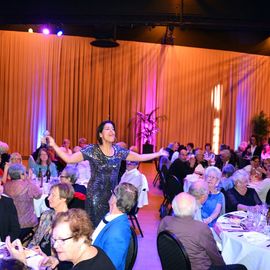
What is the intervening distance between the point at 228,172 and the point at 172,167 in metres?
2.23

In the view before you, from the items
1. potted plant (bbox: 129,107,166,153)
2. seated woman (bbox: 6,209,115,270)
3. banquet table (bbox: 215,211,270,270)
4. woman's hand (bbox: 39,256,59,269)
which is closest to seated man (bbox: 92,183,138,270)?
woman's hand (bbox: 39,256,59,269)

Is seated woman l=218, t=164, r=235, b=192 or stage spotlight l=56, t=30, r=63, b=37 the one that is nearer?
seated woman l=218, t=164, r=235, b=192

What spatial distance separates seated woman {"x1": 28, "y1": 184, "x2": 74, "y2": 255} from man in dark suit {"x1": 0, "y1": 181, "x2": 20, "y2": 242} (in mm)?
426

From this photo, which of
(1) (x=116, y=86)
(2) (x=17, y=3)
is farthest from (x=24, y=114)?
(2) (x=17, y=3)

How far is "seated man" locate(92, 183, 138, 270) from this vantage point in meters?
2.62

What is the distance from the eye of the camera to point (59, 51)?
15047mm

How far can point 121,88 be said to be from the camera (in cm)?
Result: 1605

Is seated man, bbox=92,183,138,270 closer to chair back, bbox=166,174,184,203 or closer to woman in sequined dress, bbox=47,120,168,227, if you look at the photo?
woman in sequined dress, bbox=47,120,168,227

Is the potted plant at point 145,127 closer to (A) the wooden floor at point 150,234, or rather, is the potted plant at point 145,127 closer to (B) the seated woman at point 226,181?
(A) the wooden floor at point 150,234

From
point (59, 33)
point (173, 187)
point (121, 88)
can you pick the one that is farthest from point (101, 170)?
point (121, 88)

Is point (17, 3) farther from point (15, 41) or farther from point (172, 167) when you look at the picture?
point (15, 41)

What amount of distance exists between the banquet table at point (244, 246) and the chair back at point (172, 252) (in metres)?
0.82

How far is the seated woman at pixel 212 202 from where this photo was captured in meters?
4.64

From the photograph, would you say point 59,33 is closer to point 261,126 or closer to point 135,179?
point 261,126
